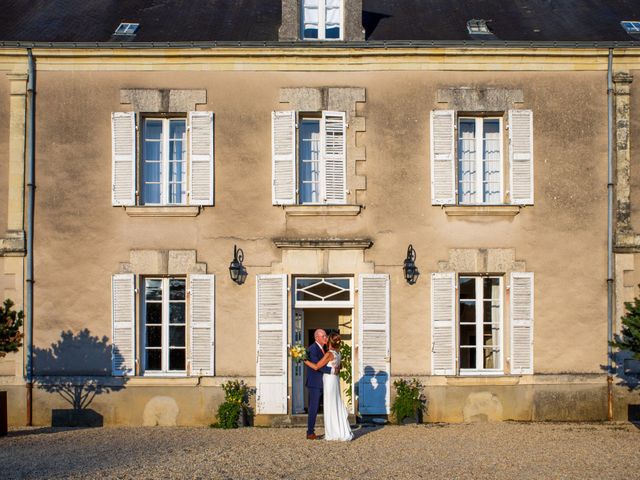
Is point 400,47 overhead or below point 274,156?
overhead

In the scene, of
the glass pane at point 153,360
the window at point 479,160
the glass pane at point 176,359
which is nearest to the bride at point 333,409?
the glass pane at point 176,359

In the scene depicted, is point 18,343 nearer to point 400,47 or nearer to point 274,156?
point 274,156

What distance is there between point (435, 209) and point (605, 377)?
329 cm

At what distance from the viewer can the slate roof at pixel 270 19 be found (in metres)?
13.8

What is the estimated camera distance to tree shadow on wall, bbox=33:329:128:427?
43.4 feet

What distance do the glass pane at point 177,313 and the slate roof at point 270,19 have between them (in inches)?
146

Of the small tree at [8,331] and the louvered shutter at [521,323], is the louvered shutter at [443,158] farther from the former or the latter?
the small tree at [8,331]

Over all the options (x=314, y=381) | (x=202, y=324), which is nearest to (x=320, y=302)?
(x=202, y=324)

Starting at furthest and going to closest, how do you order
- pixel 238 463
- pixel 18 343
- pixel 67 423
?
pixel 67 423
pixel 18 343
pixel 238 463

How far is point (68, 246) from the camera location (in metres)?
13.4

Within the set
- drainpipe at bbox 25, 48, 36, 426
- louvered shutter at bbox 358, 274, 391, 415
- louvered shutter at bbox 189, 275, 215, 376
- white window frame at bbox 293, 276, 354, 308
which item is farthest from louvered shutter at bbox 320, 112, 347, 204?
drainpipe at bbox 25, 48, 36, 426

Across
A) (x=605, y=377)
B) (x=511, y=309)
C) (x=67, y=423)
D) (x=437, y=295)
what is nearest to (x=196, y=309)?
(x=67, y=423)

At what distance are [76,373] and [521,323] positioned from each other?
242 inches

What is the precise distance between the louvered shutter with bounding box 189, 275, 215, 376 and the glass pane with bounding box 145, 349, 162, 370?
0.52 meters
